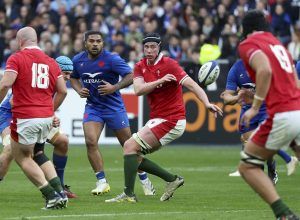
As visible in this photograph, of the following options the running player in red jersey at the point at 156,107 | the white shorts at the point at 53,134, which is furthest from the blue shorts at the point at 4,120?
the running player in red jersey at the point at 156,107

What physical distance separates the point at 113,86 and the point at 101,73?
1.05 ft

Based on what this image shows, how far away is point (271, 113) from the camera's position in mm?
10422

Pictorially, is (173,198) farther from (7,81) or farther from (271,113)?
(271,113)

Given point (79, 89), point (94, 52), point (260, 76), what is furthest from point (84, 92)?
point (260, 76)

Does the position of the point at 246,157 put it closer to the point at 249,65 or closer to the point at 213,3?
the point at 249,65

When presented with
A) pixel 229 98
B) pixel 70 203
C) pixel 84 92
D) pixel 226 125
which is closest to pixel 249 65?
pixel 229 98

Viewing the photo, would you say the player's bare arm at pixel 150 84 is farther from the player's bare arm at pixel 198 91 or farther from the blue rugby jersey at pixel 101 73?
the blue rugby jersey at pixel 101 73

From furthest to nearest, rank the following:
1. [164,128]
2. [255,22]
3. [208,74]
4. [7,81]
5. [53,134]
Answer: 1. [53,134]
2. [208,74]
3. [164,128]
4. [7,81]
5. [255,22]

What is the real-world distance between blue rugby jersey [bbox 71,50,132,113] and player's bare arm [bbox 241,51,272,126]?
205 inches

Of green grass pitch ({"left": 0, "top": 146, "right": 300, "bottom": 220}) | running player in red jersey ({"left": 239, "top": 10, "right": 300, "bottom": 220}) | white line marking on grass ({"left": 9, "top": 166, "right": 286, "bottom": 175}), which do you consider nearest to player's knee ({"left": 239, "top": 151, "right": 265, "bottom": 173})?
running player in red jersey ({"left": 239, "top": 10, "right": 300, "bottom": 220})

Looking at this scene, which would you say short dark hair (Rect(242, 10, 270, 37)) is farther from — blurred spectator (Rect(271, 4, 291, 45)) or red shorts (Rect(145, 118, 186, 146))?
blurred spectator (Rect(271, 4, 291, 45))

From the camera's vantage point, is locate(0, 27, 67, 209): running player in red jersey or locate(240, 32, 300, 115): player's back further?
locate(0, 27, 67, 209): running player in red jersey

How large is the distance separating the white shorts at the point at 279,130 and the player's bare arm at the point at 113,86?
503 centimetres

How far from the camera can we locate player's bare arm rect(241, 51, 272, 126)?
33.4 feet
